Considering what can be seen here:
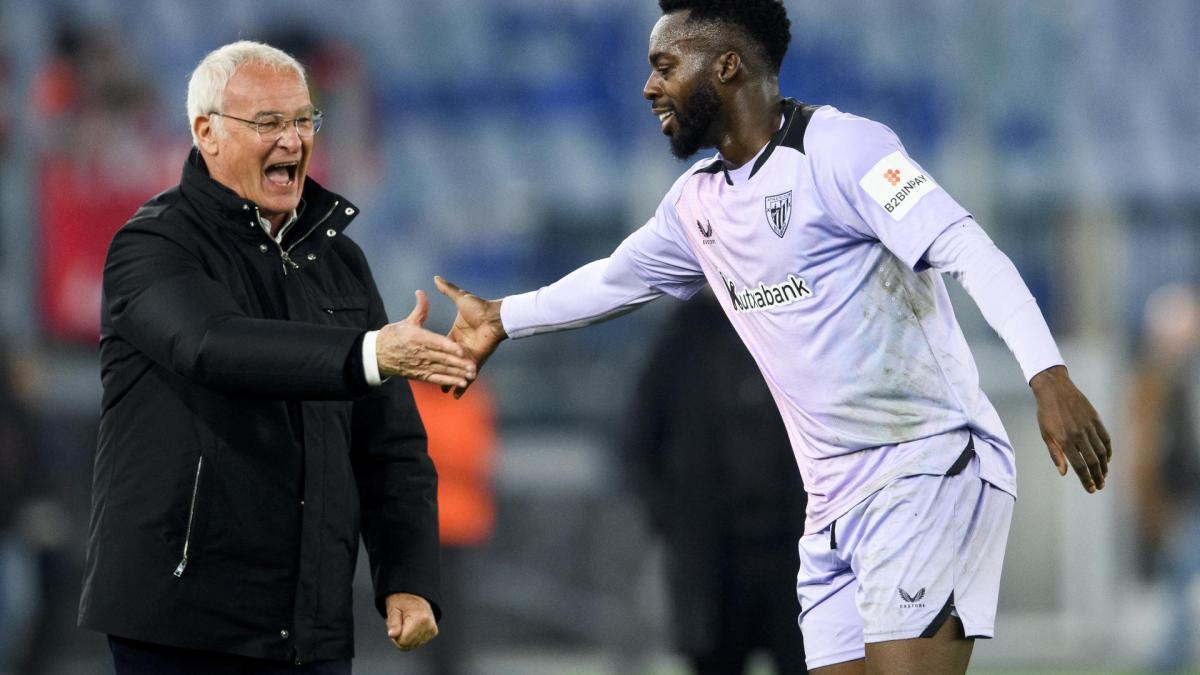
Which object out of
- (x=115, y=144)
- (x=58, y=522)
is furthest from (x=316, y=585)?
(x=115, y=144)

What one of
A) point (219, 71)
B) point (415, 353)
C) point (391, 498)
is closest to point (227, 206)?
point (219, 71)

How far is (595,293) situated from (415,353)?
894 mm

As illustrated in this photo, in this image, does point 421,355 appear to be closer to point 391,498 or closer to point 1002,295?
point 391,498

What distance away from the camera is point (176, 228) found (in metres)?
3.45

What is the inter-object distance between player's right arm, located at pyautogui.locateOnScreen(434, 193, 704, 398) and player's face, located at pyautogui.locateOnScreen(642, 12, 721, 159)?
19 cm

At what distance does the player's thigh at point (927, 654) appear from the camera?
3439mm

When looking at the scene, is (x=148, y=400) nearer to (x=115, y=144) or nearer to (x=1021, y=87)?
(x=115, y=144)

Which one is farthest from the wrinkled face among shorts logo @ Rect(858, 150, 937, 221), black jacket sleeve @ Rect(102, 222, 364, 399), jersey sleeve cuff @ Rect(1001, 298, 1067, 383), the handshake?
jersey sleeve cuff @ Rect(1001, 298, 1067, 383)

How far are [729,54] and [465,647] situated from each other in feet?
16.1

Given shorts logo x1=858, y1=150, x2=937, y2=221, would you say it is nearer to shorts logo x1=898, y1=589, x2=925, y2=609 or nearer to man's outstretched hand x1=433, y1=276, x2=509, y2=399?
shorts logo x1=898, y1=589, x2=925, y2=609

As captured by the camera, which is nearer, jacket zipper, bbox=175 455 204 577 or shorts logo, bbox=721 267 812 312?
jacket zipper, bbox=175 455 204 577

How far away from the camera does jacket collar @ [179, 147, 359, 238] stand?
11.5ft

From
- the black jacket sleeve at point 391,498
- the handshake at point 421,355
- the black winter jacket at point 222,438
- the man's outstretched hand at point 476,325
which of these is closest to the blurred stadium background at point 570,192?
the man's outstretched hand at point 476,325

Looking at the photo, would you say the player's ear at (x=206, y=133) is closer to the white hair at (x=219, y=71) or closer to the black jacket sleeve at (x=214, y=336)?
the white hair at (x=219, y=71)
